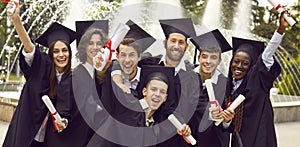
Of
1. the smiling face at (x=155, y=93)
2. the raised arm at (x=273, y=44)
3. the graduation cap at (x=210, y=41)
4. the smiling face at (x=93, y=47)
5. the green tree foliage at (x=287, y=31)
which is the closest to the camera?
the smiling face at (x=155, y=93)

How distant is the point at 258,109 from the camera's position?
509cm

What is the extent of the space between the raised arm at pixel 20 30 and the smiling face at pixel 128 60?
2.54 feet

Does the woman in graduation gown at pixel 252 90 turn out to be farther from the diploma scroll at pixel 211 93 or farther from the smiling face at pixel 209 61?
the diploma scroll at pixel 211 93

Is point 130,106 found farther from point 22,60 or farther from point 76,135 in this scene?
point 22,60

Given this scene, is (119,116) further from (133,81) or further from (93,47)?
(93,47)

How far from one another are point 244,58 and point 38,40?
1.84 meters

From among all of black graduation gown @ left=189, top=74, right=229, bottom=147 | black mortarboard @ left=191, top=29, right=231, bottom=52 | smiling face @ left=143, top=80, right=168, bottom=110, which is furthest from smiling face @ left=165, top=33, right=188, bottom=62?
smiling face @ left=143, top=80, right=168, bottom=110

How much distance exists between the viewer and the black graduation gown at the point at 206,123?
490 cm

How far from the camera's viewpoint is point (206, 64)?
4848mm

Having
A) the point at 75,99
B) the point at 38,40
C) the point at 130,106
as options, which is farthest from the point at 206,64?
the point at 38,40

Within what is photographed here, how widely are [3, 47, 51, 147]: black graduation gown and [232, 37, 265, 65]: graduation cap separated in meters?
1.66

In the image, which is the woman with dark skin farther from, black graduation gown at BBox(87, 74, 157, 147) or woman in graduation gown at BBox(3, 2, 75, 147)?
woman in graduation gown at BBox(3, 2, 75, 147)

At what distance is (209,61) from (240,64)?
33 centimetres

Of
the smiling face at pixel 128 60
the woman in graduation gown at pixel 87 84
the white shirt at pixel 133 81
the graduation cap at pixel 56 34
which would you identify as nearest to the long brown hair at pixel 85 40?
the woman in graduation gown at pixel 87 84
